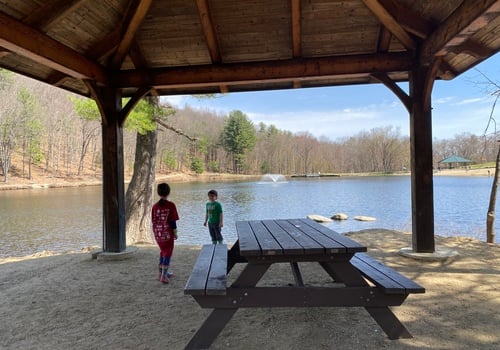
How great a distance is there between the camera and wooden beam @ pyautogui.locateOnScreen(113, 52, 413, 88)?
511 centimetres

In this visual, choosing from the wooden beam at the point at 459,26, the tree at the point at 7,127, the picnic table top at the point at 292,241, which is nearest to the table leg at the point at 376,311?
the picnic table top at the point at 292,241

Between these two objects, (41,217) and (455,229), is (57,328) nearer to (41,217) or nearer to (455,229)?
(455,229)

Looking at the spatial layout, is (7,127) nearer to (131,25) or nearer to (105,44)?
(105,44)

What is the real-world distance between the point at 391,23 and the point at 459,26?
3.50 feet

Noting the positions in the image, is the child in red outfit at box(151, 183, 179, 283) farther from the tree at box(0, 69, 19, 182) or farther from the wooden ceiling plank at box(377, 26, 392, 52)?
the tree at box(0, 69, 19, 182)

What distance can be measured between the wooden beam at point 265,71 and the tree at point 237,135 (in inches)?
1868

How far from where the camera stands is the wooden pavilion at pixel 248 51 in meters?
4.45

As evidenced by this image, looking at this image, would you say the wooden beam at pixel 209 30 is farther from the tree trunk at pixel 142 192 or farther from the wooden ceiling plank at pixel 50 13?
the tree trunk at pixel 142 192

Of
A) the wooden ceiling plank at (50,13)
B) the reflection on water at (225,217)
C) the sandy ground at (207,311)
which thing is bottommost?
the reflection on water at (225,217)

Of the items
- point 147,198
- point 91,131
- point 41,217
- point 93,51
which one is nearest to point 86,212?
point 41,217

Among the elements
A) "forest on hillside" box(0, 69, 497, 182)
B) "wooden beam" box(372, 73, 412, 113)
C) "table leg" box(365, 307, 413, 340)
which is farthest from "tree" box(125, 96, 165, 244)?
"forest on hillside" box(0, 69, 497, 182)

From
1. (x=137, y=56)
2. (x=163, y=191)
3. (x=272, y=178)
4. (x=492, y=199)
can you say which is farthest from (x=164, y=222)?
(x=272, y=178)

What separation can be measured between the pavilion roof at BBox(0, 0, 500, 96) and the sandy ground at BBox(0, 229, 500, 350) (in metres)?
2.87

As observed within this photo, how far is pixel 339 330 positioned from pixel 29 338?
2615 millimetres
